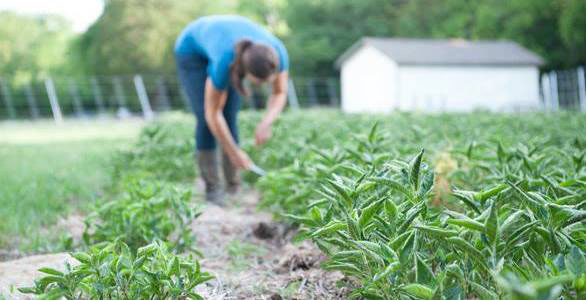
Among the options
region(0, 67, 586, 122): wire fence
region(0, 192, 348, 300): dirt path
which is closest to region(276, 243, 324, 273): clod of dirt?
region(0, 192, 348, 300): dirt path

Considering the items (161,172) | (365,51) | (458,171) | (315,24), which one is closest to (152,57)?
(315,24)

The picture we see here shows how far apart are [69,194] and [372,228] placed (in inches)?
136

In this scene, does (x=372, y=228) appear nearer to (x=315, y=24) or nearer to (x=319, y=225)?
(x=319, y=225)

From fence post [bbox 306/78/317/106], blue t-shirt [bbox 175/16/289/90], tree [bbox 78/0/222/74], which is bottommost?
fence post [bbox 306/78/317/106]

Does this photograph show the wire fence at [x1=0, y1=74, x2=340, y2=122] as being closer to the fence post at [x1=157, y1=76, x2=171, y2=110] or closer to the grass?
the fence post at [x1=157, y1=76, x2=171, y2=110]

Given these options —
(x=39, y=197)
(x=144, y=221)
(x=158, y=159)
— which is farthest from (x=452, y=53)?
(x=144, y=221)

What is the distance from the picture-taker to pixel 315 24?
137 ft

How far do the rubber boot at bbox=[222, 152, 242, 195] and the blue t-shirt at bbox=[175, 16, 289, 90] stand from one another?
0.94 metres

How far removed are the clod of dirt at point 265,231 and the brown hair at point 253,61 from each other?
3.30ft

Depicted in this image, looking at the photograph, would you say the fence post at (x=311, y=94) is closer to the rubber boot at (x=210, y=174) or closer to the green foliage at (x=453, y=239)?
the rubber boot at (x=210, y=174)

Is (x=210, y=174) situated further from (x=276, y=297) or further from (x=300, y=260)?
(x=276, y=297)

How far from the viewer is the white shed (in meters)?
26.2

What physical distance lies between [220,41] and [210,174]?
1144 mm

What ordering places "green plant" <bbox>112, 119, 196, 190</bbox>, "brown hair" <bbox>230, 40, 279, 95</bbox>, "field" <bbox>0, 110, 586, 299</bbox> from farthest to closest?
"green plant" <bbox>112, 119, 196, 190</bbox>
"brown hair" <bbox>230, 40, 279, 95</bbox>
"field" <bbox>0, 110, 586, 299</bbox>
